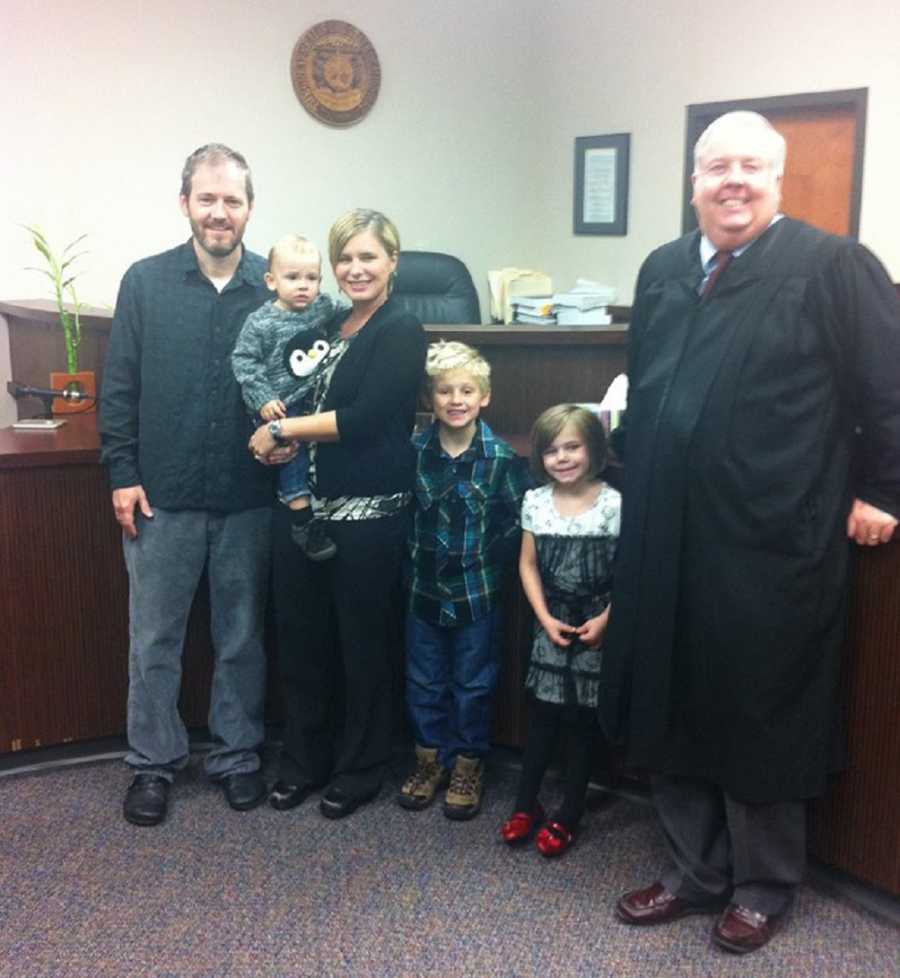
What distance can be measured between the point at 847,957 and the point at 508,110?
14.0ft

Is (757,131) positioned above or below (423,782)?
above

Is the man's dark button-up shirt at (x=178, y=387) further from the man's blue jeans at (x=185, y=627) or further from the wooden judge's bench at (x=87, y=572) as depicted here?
the wooden judge's bench at (x=87, y=572)

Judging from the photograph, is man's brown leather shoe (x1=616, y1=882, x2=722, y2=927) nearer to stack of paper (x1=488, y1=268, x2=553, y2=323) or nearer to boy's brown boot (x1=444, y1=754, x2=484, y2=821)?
boy's brown boot (x1=444, y1=754, x2=484, y2=821)

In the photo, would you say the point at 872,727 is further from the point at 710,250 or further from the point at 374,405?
the point at 374,405

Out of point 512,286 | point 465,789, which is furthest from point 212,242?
point 512,286

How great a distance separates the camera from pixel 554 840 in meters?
2.14

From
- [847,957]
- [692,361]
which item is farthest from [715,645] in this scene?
[847,957]

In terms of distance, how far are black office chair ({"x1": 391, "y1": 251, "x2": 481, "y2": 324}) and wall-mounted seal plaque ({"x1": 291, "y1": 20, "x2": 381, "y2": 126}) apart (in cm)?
83

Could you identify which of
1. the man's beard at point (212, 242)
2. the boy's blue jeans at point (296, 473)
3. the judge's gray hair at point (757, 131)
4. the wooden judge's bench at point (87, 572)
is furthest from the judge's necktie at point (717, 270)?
the man's beard at point (212, 242)

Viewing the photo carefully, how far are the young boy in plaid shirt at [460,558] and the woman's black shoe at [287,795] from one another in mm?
217

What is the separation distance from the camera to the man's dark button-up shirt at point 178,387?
2.16m

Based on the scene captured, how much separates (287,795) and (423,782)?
296 mm

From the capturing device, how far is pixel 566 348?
8.30 feet

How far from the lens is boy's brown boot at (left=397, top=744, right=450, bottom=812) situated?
2322 mm
